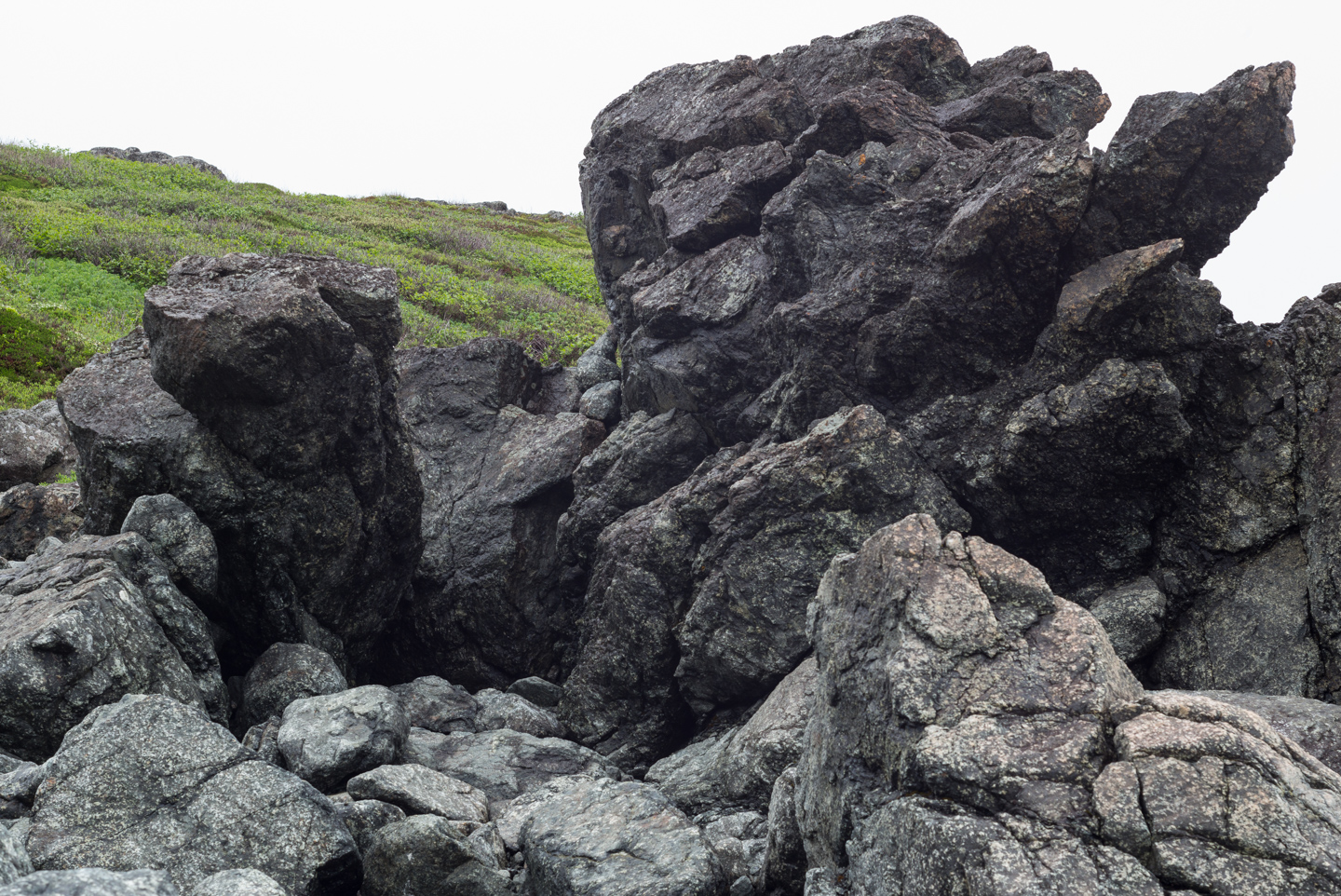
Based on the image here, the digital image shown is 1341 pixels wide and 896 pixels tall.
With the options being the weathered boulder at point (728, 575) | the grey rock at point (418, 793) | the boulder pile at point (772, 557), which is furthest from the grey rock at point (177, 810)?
the weathered boulder at point (728, 575)

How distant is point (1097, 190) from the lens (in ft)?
57.9

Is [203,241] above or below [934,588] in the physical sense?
above

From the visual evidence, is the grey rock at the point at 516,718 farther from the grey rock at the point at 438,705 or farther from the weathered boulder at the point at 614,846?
the weathered boulder at the point at 614,846

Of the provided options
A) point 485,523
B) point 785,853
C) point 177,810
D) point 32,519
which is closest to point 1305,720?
point 785,853

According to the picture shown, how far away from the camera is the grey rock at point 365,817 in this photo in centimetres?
1287

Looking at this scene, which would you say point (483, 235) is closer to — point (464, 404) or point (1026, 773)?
point (464, 404)

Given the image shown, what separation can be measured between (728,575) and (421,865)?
833 centimetres

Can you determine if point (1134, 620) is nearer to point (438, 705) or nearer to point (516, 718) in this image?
point (516, 718)

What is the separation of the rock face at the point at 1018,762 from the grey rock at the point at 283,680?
1180 cm

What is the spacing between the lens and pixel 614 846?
12.1 m

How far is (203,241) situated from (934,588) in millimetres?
→ 65453

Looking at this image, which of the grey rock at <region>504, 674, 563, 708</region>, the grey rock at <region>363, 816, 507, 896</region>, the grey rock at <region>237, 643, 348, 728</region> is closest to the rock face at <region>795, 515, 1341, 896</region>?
the grey rock at <region>363, 816, 507, 896</region>

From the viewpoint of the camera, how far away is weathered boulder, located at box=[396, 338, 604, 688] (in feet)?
79.6

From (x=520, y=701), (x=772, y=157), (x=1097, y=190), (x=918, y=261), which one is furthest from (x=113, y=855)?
(x=772, y=157)
